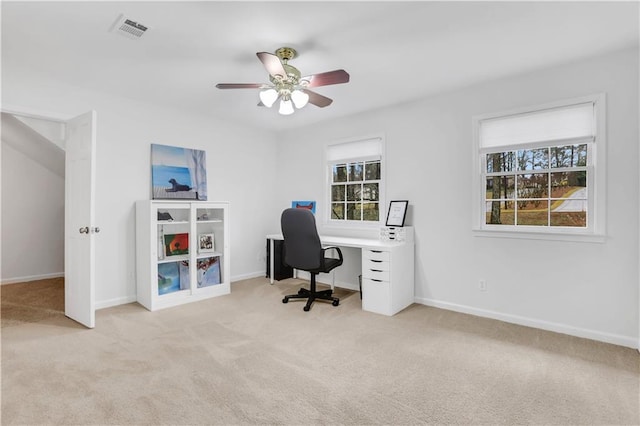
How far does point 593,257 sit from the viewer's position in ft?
9.34

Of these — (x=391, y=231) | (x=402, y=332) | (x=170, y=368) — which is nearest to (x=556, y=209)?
(x=391, y=231)

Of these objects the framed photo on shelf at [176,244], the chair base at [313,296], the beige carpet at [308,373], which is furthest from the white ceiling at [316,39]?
the beige carpet at [308,373]

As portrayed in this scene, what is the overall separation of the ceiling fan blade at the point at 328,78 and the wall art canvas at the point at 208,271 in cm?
271

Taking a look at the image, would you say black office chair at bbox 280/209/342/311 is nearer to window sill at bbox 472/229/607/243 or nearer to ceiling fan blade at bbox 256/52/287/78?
ceiling fan blade at bbox 256/52/287/78

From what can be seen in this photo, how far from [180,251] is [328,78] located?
284cm

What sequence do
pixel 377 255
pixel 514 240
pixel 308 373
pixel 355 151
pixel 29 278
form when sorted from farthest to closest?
pixel 29 278 < pixel 355 151 < pixel 377 255 < pixel 514 240 < pixel 308 373

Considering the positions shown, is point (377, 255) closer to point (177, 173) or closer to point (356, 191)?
point (356, 191)

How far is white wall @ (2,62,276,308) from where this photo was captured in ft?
11.1

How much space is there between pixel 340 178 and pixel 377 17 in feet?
9.02

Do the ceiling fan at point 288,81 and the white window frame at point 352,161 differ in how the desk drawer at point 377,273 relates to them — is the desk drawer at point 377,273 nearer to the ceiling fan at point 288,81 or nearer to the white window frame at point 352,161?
the white window frame at point 352,161

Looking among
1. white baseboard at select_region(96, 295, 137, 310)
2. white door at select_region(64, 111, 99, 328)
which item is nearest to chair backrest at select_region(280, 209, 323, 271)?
white door at select_region(64, 111, 99, 328)

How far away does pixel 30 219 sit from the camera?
504cm

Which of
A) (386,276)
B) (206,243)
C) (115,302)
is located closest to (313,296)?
(386,276)

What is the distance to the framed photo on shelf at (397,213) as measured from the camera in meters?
3.94
